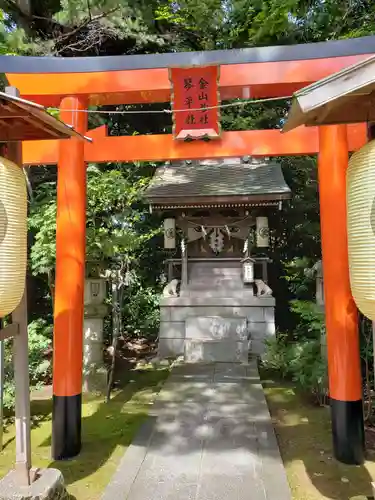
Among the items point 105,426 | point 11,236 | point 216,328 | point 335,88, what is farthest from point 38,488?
point 216,328

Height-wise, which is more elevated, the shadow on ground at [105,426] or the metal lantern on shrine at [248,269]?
the metal lantern on shrine at [248,269]

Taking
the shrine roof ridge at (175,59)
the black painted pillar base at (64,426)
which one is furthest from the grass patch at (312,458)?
the shrine roof ridge at (175,59)

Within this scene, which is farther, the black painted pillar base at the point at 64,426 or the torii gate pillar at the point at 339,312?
the black painted pillar base at the point at 64,426

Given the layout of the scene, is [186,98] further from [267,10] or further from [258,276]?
[258,276]

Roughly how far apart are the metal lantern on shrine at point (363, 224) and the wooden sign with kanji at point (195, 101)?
2.49 m

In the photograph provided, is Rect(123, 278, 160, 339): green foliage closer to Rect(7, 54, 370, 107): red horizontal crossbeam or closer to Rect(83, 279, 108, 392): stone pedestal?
Rect(83, 279, 108, 392): stone pedestal

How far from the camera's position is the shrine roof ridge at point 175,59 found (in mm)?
4562

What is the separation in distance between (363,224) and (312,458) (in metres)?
3.20

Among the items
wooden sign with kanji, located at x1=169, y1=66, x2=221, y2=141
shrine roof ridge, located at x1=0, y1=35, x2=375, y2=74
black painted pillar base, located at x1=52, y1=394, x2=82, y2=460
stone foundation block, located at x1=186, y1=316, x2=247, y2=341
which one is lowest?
black painted pillar base, located at x1=52, y1=394, x2=82, y2=460

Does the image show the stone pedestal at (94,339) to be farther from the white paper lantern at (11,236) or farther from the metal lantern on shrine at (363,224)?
the metal lantern on shrine at (363,224)

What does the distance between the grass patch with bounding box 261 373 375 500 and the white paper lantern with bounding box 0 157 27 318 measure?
3.05 metres

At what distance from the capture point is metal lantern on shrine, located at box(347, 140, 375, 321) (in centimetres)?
238

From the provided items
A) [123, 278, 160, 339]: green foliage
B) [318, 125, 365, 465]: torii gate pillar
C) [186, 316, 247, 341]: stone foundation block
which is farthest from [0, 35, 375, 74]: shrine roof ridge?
[123, 278, 160, 339]: green foliage

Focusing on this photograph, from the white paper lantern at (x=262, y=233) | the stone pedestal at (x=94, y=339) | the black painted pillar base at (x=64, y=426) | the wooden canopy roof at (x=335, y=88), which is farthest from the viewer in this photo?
the white paper lantern at (x=262, y=233)
